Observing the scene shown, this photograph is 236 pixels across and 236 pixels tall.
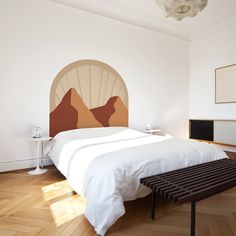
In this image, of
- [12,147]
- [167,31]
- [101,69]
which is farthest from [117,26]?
[12,147]

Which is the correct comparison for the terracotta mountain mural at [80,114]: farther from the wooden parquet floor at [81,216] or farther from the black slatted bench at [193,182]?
the black slatted bench at [193,182]

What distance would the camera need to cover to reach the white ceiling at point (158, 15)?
3254mm

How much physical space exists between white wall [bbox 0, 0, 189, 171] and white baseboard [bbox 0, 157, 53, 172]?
0.01 m

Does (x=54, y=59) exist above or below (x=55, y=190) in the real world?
above

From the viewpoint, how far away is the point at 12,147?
9.14 ft

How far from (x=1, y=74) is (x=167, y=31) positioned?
3.47 meters

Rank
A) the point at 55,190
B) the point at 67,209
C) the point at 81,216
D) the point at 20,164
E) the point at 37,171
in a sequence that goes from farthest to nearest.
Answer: the point at 20,164, the point at 37,171, the point at 55,190, the point at 67,209, the point at 81,216

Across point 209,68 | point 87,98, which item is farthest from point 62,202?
point 209,68

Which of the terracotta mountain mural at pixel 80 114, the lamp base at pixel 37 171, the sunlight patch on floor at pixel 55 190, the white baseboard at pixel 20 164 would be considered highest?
the terracotta mountain mural at pixel 80 114

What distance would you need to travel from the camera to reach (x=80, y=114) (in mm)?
3277

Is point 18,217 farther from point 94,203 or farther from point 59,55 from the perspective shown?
point 59,55

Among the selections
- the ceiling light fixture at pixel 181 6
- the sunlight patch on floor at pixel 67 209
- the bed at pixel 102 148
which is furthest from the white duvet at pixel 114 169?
the ceiling light fixture at pixel 181 6

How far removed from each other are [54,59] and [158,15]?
220 cm

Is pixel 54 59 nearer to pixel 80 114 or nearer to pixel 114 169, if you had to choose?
pixel 80 114
